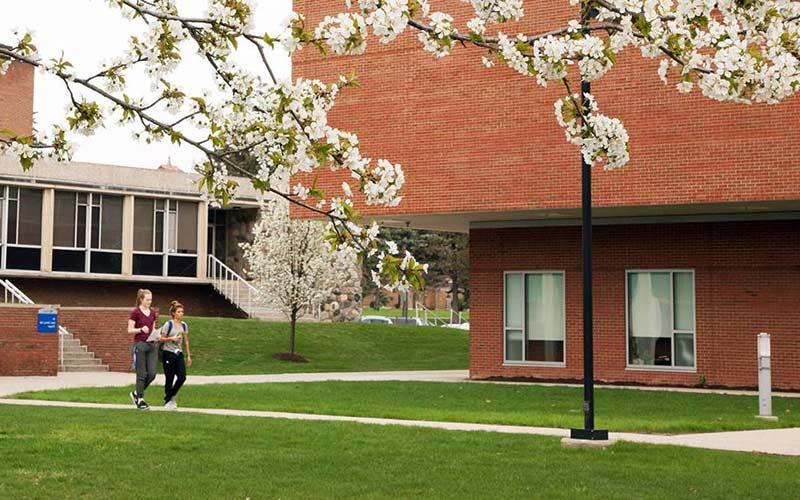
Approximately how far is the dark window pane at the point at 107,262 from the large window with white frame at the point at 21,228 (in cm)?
209

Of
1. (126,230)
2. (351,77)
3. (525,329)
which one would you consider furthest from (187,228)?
(351,77)

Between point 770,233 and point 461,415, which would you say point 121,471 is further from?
point 770,233

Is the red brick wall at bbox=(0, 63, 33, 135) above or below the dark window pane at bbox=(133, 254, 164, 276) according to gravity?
above

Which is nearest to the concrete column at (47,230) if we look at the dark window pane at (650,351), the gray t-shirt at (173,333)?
the dark window pane at (650,351)

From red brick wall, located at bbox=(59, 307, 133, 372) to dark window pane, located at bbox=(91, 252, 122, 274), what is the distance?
1113 centimetres

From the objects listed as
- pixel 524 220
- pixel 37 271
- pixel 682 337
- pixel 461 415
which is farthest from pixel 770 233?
pixel 37 271

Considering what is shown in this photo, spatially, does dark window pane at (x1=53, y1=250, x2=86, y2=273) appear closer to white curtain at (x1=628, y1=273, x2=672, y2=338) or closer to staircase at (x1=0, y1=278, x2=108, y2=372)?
staircase at (x1=0, y1=278, x2=108, y2=372)

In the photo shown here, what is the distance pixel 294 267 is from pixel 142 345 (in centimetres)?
1936

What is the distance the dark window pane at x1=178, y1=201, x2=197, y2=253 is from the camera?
46.7 metres

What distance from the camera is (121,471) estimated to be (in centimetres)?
1162

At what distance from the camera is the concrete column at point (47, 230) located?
4272 centimetres

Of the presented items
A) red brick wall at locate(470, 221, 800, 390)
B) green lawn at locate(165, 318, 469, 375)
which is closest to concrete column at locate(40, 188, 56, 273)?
green lawn at locate(165, 318, 469, 375)

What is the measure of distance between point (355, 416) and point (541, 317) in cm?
1165

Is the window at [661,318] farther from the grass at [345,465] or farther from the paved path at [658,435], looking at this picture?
the grass at [345,465]
